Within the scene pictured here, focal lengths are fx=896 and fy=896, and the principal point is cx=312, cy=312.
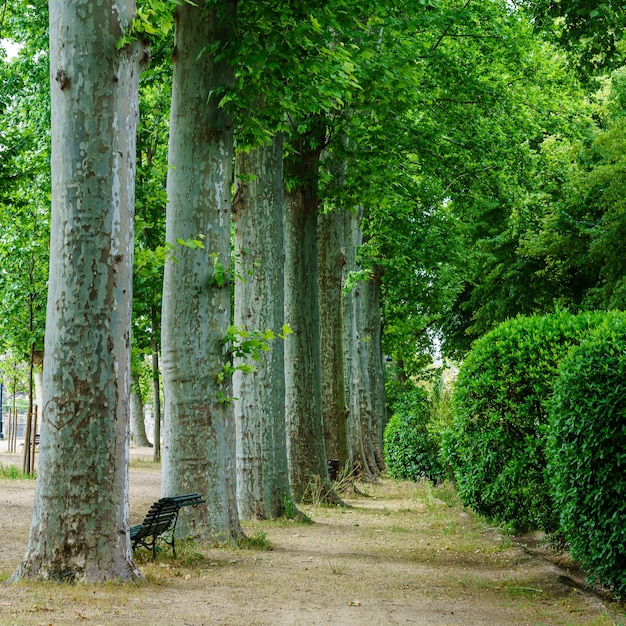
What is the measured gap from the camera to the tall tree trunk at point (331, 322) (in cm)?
1884

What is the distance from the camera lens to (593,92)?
27984mm

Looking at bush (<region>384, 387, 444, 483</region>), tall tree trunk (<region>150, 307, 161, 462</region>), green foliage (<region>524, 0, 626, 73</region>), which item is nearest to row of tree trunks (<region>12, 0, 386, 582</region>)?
green foliage (<region>524, 0, 626, 73</region>)

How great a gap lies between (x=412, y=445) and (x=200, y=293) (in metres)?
14.7

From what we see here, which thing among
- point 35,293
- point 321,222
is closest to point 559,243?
point 321,222

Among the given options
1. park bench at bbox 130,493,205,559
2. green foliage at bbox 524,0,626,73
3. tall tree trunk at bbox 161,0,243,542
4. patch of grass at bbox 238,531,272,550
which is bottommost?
patch of grass at bbox 238,531,272,550

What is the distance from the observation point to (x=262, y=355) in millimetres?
13141

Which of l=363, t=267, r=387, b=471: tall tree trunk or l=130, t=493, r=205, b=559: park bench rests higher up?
l=363, t=267, r=387, b=471: tall tree trunk

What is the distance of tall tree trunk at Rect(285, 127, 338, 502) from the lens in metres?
15.6

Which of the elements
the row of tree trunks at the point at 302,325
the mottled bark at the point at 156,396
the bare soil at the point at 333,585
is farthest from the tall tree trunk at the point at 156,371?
the bare soil at the point at 333,585

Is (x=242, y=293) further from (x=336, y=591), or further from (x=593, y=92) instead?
(x=593, y=92)

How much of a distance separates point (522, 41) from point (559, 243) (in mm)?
6120

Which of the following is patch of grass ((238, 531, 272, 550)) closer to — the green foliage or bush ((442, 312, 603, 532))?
bush ((442, 312, 603, 532))

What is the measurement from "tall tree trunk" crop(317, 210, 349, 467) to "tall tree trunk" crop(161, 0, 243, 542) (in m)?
8.28

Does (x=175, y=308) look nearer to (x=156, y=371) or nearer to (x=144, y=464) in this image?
(x=156, y=371)
